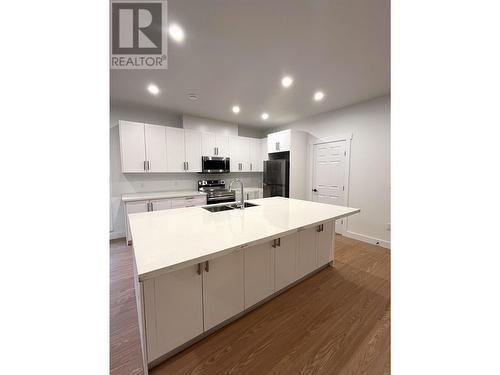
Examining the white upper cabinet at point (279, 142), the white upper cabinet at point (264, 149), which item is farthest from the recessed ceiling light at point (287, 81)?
the white upper cabinet at point (264, 149)

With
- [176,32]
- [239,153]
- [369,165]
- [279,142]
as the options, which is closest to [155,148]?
[239,153]

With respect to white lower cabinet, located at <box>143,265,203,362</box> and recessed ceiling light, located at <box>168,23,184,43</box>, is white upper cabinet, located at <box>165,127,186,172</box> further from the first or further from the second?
white lower cabinet, located at <box>143,265,203,362</box>

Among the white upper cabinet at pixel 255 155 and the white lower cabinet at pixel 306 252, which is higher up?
the white upper cabinet at pixel 255 155

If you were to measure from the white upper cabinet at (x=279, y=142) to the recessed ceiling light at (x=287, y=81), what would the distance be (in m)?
1.55

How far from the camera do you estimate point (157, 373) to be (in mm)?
1239

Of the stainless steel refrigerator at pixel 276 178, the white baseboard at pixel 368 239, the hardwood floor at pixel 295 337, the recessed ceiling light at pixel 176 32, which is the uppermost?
the recessed ceiling light at pixel 176 32

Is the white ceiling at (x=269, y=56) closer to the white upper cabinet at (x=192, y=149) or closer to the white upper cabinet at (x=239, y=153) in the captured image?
the white upper cabinet at (x=192, y=149)

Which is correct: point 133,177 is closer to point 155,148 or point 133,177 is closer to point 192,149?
point 155,148

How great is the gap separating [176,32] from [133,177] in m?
2.93

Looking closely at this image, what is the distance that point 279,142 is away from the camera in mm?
4430

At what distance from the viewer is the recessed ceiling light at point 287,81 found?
2518 mm
